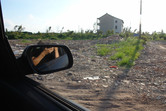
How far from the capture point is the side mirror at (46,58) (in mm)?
1219

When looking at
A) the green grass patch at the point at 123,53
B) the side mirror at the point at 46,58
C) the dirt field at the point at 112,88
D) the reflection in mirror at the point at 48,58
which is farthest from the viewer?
the green grass patch at the point at 123,53

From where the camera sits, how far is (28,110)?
3.23ft

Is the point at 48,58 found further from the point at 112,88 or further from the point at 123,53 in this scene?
the point at 123,53

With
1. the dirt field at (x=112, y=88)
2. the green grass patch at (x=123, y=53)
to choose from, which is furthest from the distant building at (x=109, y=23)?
the dirt field at (x=112, y=88)

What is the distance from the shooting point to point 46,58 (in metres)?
1.45

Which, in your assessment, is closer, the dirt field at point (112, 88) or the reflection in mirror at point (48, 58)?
the reflection in mirror at point (48, 58)

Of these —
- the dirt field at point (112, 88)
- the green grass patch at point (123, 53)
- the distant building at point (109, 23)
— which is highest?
the distant building at point (109, 23)

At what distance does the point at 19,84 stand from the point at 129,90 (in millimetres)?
3113

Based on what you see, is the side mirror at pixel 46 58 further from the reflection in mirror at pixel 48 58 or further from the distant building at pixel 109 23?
the distant building at pixel 109 23

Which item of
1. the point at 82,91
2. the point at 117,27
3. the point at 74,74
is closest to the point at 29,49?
the point at 82,91

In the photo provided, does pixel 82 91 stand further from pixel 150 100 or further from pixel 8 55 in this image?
pixel 8 55

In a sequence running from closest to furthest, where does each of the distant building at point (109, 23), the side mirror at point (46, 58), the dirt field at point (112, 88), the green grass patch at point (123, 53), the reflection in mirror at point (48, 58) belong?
1. the side mirror at point (46, 58)
2. the reflection in mirror at point (48, 58)
3. the dirt field at point (112, 88)
4. the green grass patch at point (123, 53)
5. the distant building at point (109, 23)

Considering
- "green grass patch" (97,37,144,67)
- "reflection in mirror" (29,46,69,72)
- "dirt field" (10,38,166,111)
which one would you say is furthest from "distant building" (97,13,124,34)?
"reflection in mirror" (29,46,69,72)

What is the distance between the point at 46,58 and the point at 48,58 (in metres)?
0.03
